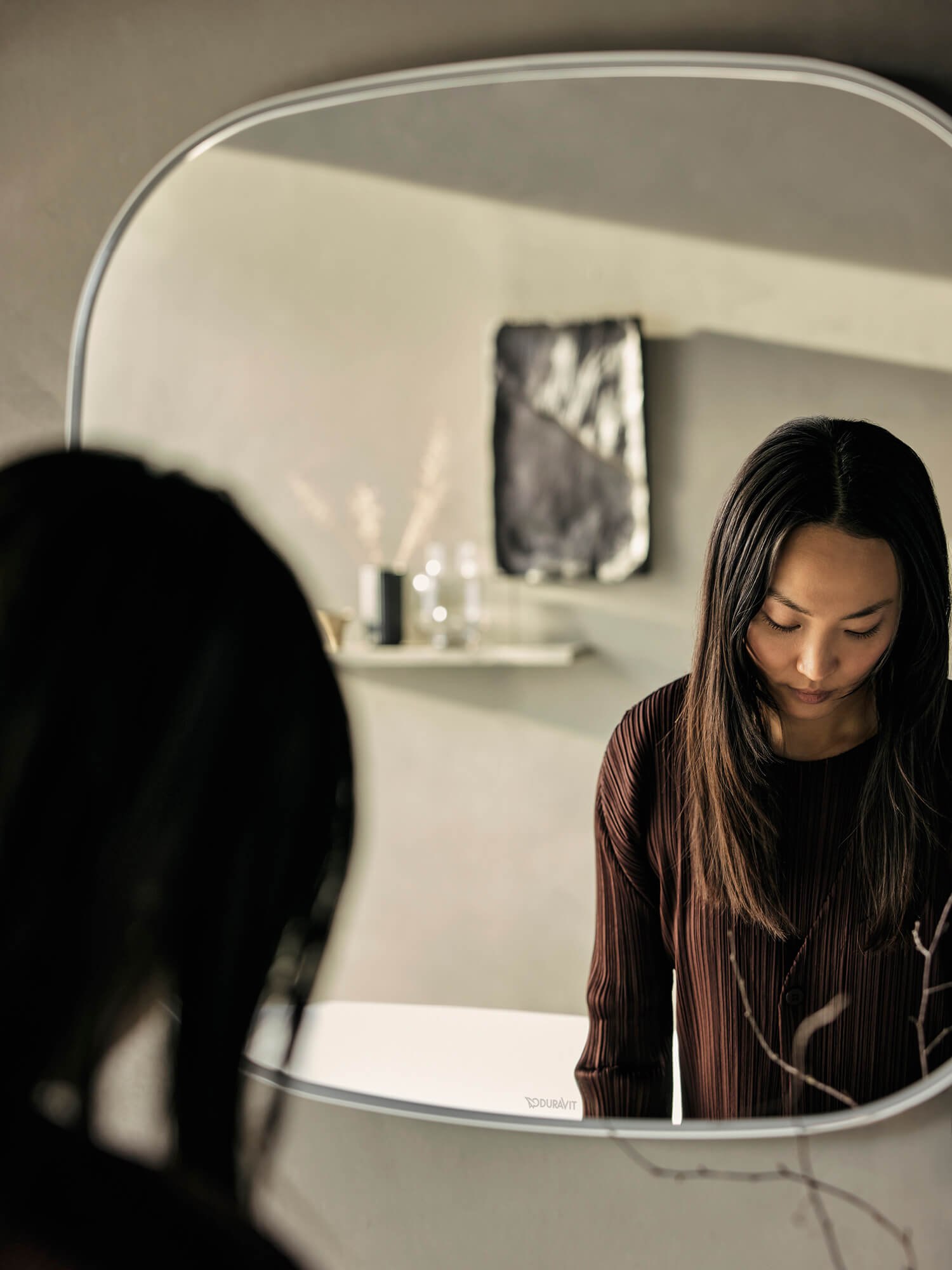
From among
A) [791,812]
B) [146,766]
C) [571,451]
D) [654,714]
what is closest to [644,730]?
[654,714]

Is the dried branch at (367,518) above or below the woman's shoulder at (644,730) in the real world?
above

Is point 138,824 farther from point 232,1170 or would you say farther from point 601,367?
point 601,367

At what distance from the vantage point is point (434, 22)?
91cm

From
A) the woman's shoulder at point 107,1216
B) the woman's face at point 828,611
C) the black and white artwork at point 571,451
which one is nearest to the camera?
the woman's shoulder at point 107,1216

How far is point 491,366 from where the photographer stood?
2.83 ft

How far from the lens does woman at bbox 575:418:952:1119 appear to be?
2.43ft

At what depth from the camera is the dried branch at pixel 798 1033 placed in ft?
2.61

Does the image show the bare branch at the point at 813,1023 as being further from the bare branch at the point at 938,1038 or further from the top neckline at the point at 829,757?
the top neckline at the point at 829,757

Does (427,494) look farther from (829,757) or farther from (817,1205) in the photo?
(817,1205)

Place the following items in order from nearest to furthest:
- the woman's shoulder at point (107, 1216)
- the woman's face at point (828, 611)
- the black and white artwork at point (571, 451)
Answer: the woman's shoulder at point (107, 1216)
the woman's face at point (828, 611)
the black and white artwork at point (571, 451)

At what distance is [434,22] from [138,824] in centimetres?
81

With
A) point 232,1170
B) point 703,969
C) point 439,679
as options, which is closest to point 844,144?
point 439,679

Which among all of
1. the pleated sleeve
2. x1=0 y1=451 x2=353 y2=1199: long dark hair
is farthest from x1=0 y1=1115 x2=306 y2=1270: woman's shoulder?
the pleated sleeve

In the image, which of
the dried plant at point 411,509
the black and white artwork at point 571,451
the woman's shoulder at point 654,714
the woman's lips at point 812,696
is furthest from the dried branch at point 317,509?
the woman's lips at point 812,696
